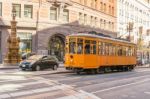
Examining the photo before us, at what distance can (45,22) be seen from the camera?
57.2 m

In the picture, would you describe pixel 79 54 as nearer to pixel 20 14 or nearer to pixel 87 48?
pixel 87 48

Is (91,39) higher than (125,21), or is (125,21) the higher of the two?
(125,21)

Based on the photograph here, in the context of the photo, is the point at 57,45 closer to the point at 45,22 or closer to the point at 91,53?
the point at 45,22

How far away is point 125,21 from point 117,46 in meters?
49.9

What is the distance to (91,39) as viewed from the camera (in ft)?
109

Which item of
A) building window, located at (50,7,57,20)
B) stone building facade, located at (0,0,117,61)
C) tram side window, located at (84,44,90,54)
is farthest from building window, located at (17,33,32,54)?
tram side window, located at (84,44,90,54)

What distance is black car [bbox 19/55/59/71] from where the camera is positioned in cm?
A: 3491

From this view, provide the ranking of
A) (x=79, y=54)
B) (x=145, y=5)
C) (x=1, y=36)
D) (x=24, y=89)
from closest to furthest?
(x=24, y=89)
(x=79, y=54)
(x=1, y=36)
(x=145, y=5)

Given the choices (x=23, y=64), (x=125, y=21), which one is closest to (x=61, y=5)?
(x=23, y=64)

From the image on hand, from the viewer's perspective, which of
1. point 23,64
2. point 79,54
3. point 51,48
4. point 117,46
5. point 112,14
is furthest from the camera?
point 112,14

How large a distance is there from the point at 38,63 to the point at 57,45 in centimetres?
2522

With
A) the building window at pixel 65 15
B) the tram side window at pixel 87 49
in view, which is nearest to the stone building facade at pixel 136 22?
the building window at pixel 65 15

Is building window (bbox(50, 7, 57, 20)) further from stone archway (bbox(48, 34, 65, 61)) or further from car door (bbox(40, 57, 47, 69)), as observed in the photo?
car door (bbox(40, 57, 47, 69))

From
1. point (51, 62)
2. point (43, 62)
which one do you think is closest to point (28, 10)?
point (51, 62)
